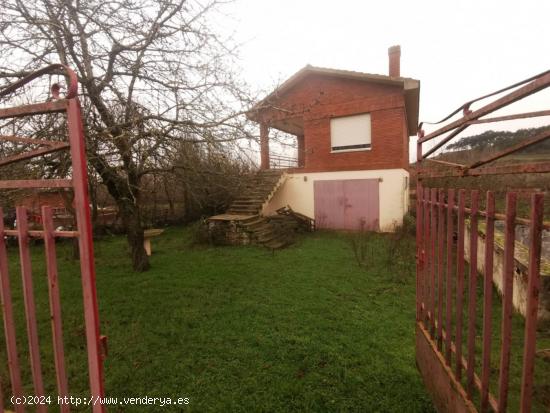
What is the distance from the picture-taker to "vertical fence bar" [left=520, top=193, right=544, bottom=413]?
128cm

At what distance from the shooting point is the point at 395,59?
12.9 meters

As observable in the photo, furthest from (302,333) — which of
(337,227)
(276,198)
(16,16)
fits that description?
(276,198)

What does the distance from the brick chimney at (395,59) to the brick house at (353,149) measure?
41 millimetres

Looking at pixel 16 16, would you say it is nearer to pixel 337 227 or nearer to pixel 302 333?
pixel 302 333

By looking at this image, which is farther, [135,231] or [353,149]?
[353,149]

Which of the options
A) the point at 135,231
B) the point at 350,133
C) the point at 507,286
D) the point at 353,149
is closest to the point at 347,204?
the point at 353,149

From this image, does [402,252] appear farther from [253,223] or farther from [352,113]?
[352,113]

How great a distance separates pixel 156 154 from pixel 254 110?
6.76 feet

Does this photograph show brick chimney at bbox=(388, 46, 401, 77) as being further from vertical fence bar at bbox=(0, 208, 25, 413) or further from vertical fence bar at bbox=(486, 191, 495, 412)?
vertical fence bar at bbox=(0, 208, 25, 413)

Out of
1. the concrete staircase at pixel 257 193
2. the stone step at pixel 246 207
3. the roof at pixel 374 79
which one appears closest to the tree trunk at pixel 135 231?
the concrete staircase at pixel 257 193

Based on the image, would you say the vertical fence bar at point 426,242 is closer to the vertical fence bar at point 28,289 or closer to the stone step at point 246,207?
the vertical fence bar at point 28,289

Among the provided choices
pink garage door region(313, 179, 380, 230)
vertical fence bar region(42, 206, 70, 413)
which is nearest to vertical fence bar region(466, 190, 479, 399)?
vertical fence bar region(42, 206, 70, 413)

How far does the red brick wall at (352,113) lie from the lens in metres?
11.4

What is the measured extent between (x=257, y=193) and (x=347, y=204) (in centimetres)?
394
